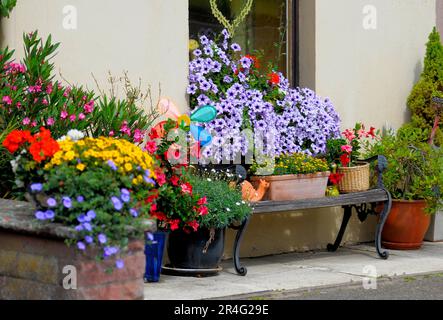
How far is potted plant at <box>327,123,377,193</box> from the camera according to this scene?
24.3 feet

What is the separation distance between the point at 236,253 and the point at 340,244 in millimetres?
2141

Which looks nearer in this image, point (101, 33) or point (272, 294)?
point (272, 294)

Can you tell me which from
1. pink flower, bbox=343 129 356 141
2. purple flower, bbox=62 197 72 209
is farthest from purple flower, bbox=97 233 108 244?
pink flower, bbox=343 129 356 141

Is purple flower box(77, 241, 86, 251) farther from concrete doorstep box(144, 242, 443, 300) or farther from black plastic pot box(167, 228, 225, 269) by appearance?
black plastic pot box(167, 228, 225, 269)

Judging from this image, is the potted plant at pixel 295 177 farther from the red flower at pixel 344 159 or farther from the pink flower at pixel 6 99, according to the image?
the pink flower at pixel 6 99

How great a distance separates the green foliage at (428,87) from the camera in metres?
8.65

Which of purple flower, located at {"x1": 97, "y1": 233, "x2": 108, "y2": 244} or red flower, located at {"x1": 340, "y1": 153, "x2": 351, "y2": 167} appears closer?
purple flower, located at {"x1": 97, "y1": 233, "x2": 108, "y2": 244}

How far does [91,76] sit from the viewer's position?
6.54 metres

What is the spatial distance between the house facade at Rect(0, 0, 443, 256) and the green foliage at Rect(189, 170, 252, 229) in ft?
3.25

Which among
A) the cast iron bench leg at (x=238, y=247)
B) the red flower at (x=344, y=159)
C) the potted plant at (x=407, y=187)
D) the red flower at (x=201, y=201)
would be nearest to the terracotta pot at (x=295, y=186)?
the red flower at (x=344, y=159)

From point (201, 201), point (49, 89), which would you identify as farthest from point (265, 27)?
point (49, 89)

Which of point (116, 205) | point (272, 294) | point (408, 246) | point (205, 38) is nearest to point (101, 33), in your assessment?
point (205, 38)

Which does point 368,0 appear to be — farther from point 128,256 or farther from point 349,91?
point 128,256

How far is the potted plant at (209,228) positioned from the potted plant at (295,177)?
406mm
